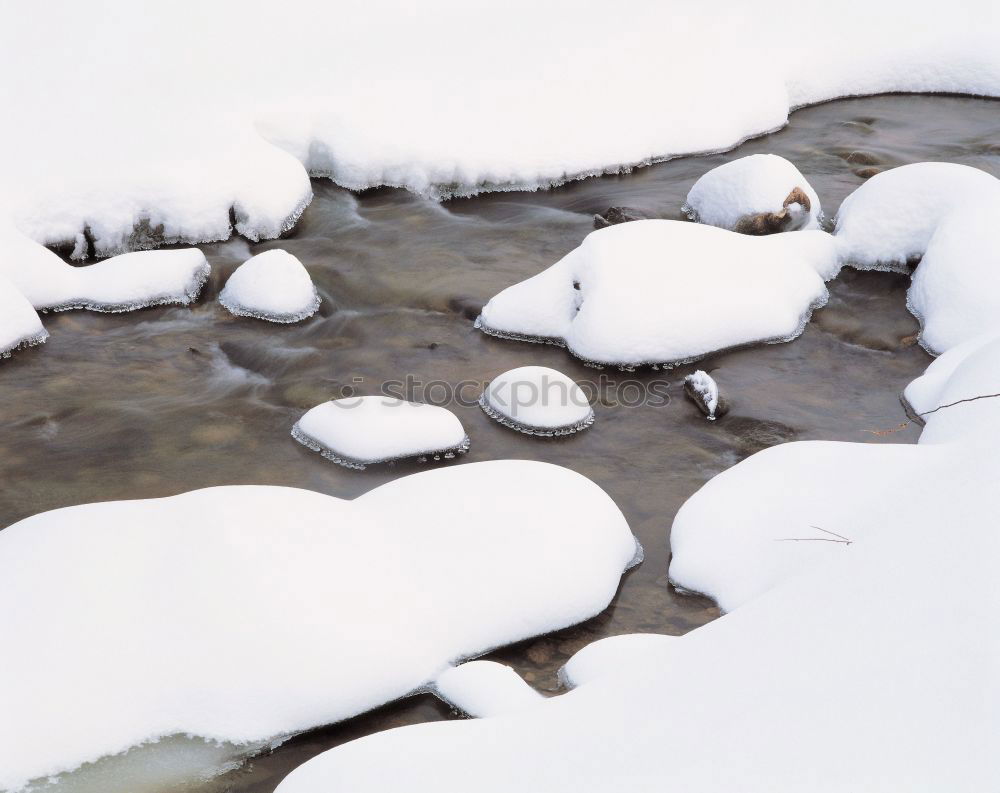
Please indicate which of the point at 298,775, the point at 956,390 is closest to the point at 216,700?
the point at 298,775

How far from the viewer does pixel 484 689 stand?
2990 mm

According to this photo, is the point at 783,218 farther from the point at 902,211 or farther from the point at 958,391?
the point at 958,391

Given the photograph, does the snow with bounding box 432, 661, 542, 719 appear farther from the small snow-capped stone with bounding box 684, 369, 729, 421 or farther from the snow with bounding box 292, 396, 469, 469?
the small snow-capped stone with bounding box 684, 369, 729, 421

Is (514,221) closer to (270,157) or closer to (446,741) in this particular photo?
(270,157)

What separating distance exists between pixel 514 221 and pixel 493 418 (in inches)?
99.6

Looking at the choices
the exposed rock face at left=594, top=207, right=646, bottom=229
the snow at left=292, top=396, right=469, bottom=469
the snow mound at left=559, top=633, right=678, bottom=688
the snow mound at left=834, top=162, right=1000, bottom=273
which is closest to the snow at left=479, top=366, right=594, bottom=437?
the snow at left=292, top=396, right=469, bottom=469

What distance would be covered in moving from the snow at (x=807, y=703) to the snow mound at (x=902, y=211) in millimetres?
4244

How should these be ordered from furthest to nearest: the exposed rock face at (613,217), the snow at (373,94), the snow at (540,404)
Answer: the exposed rock face at (613,217) < the snow at (373,94) < the snow at (540,404)

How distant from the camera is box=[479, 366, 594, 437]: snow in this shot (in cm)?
474

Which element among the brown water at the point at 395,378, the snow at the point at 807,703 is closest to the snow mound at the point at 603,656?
the brown water at the point at 395,378

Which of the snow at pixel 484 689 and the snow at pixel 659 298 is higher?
the snow at pixel 659 298

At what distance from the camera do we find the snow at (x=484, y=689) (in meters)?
2.94

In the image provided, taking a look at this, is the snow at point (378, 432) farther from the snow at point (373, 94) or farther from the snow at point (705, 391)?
the snow at point (373, 94)

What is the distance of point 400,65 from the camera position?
8305mm
